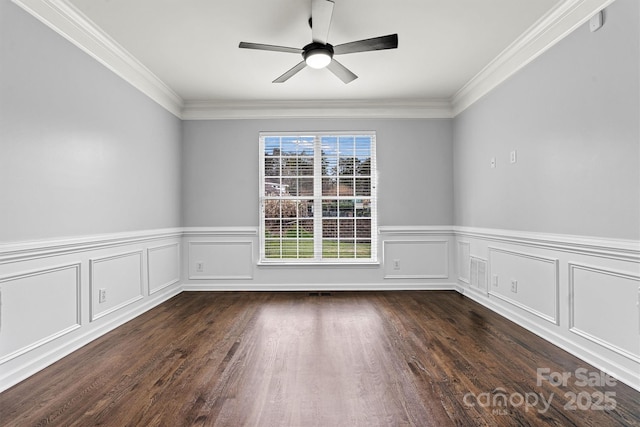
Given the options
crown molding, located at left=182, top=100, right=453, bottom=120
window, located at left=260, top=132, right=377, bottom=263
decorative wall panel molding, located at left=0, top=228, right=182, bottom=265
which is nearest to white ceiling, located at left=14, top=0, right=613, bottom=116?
crown molding, located at left=182, top=100, right=453, bottom=120

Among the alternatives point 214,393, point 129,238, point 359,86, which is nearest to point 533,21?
point 359,86

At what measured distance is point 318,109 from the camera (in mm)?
5176

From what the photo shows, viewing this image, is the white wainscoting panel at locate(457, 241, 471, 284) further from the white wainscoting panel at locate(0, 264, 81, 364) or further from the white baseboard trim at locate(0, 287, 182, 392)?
the white wainscoting panel at locate(0, 264, 81, 364)

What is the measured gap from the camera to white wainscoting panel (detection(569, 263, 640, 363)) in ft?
7.49

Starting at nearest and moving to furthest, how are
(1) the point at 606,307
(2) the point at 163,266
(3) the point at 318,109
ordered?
(1) the point at 606,307 < (2) the point at 163,266 < (3) the point at 318,109

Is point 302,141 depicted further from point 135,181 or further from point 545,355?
point 545,355

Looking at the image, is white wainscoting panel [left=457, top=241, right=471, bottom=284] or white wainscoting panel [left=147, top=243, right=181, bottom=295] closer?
white wainscoting panel [left=147, top=243, right=181, bottom=295]

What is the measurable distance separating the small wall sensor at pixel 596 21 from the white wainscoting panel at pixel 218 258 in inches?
169

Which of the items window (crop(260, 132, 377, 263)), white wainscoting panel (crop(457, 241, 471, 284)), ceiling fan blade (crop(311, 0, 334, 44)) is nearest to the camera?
ceiling fan blade (crop(311, 0, 334, 44))

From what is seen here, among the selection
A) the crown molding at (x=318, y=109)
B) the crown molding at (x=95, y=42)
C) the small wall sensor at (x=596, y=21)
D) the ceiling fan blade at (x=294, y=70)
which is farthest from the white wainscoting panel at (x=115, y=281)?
the small wall sensor at (x=596, y=21)

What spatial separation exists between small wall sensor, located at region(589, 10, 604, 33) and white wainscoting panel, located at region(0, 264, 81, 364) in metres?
4.26

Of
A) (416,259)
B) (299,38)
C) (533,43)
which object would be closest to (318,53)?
(299,38)

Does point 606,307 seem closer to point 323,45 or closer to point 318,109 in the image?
point 323,45

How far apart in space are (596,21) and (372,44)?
153 cm
